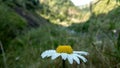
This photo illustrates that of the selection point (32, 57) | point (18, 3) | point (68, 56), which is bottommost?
point (32, 57)

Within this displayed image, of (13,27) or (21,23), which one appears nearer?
(13,27)

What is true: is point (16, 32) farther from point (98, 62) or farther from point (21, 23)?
point (98, 62)

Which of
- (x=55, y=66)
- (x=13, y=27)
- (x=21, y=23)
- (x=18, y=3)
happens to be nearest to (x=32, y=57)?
(x=55, y=66)

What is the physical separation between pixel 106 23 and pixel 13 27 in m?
2.59

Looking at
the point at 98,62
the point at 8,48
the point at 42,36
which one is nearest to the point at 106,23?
the point at 98,62

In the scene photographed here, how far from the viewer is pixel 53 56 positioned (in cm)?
174

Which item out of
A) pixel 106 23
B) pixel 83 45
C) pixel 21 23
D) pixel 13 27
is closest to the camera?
pixel 83 45

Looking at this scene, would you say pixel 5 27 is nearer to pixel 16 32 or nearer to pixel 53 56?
pixel 16 32

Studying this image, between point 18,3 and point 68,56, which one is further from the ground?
point 18,3

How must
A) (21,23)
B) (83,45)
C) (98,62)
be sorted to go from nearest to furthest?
1. (98,62)
2. (83,45)
3. (21,23)

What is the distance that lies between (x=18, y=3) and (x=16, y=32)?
6.39 metres

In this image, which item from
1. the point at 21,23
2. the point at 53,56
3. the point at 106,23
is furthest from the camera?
the point at 21,23

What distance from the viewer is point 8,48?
5.48 meters

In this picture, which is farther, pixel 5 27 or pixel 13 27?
pixel 13 27
